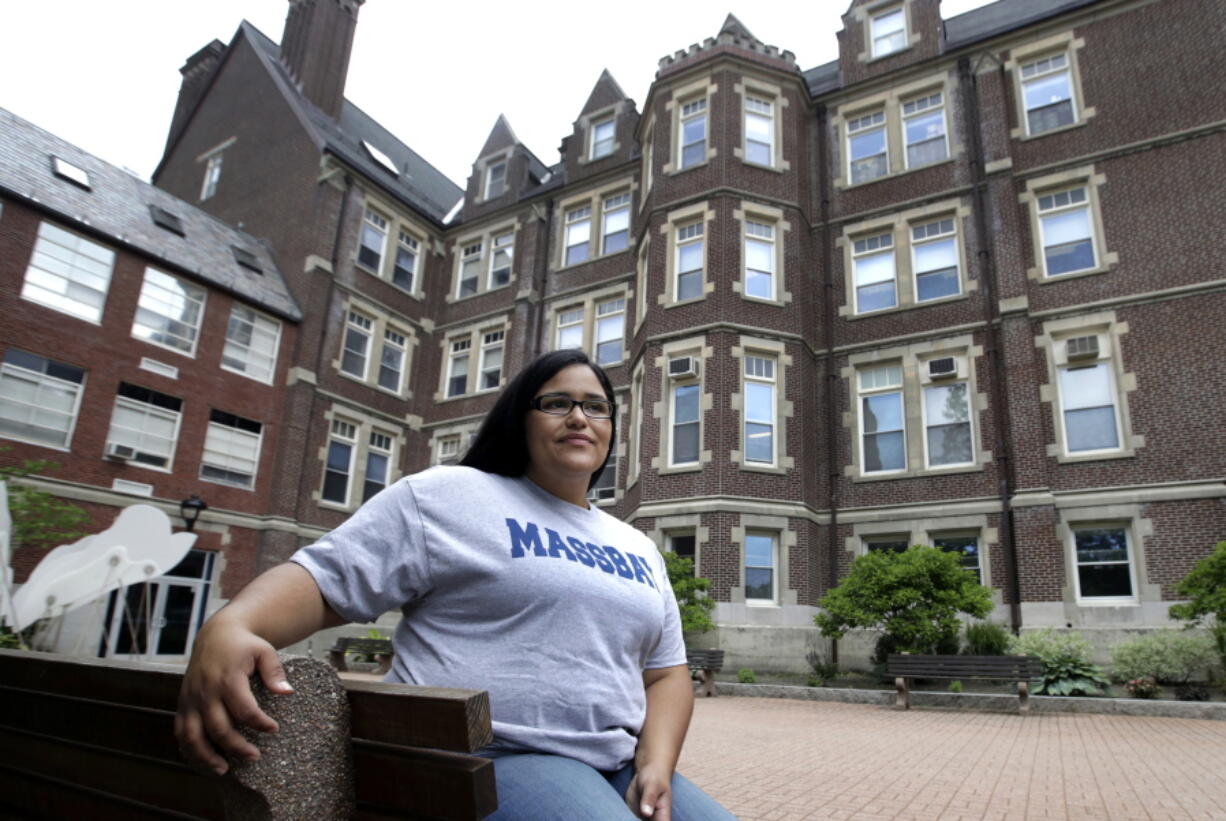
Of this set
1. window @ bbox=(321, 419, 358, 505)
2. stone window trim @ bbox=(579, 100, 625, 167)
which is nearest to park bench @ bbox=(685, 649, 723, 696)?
window @ bbox=(321, 419, 358, 505)

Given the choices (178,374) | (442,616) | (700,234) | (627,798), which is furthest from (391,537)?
(178,374)

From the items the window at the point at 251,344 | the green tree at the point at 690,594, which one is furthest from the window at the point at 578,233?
the green tree at the point at 690,594

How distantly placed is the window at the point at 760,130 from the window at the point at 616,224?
4884mm

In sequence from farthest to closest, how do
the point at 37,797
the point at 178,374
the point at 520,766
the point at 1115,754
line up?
the point at 178,374 → the point at 1115,754 → the point at 37,797 → the point at 520,766

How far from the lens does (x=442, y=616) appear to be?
169 centimetres

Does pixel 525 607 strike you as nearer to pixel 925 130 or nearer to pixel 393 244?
pixel 925 130

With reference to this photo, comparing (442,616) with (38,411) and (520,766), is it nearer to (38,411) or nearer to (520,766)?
(520,766)

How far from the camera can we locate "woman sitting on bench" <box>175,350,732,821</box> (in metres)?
1.48

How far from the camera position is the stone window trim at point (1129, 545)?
14852mm

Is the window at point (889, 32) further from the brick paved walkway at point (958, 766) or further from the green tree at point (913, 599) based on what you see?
the brick paved walkway at point (958, 766)

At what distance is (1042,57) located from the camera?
19.1 meters

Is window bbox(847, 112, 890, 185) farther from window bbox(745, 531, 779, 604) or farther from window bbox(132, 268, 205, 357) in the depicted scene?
window bbox(132, 268, 205, 357)

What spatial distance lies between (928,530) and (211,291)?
19130 mm

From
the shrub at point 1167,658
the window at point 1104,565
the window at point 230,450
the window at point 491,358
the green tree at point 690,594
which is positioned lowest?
the shrub at point 1167,658
